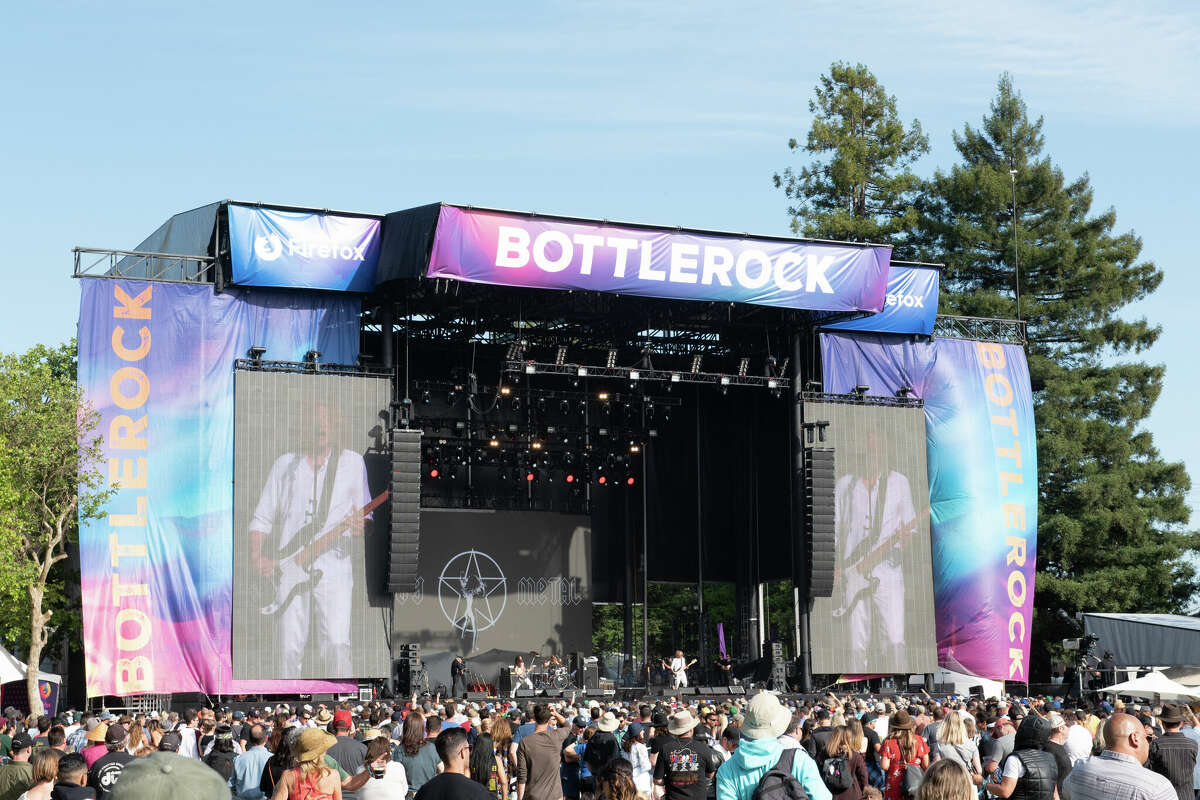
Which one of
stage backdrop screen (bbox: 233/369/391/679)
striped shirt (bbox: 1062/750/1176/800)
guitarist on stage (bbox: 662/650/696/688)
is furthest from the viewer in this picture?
guitarist on stage (bbox: 662/650/696/688)

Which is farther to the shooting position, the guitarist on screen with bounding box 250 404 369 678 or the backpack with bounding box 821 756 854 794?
the guitarist on screen with bounding box 250 404 369 678

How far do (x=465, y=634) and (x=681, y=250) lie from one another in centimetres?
976

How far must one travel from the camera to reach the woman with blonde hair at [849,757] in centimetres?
934

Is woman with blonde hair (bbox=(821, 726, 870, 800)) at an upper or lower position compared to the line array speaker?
lower

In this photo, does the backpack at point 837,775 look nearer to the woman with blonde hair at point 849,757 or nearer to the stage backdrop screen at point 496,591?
the woman with blonde hair at point 849,757

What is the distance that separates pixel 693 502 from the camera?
3391cm

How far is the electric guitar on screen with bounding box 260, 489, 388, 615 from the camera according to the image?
25.8m

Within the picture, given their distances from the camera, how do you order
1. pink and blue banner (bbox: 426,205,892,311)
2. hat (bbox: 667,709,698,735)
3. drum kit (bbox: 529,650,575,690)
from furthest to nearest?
drum kit (bbox: 529,650,575,690) → pink and blue banner (bbox: 426,205,892,311) → hat (bbox: 667,709,698,735)

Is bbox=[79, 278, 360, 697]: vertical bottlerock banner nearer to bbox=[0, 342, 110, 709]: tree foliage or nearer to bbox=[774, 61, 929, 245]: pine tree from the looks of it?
bbox=[0, 342, 110, 709]: tree foliage

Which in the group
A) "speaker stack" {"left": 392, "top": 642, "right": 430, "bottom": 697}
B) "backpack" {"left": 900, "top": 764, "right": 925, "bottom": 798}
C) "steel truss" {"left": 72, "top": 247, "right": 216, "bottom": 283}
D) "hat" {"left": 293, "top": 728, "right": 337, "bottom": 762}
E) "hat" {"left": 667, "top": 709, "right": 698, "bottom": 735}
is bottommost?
"speaker stack" {"left": 392, "top": 642, "right": 430, "bottom": 697}

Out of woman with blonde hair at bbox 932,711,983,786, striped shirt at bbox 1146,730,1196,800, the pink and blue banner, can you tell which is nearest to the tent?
the pink and blue banner

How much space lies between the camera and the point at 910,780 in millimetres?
9141

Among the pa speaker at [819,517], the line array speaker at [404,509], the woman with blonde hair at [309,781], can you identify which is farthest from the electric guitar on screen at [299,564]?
the woman with blonde hair at [309,781]

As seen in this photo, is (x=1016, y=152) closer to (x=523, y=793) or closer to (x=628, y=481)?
(x=628, y=481)
